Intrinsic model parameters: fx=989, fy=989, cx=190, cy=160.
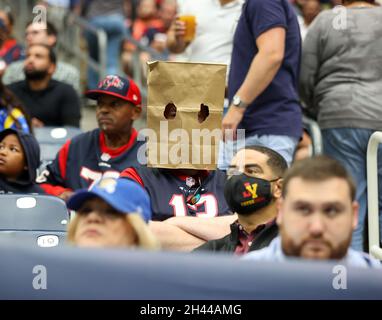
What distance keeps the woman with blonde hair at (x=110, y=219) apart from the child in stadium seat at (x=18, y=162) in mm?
2713

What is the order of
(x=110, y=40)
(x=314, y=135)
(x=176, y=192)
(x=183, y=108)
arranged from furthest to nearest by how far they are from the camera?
(x=110, y=40), (x=314, y=135), (x=176, y=192), (x=183, y=108)

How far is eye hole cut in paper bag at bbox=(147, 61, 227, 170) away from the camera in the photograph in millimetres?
4461

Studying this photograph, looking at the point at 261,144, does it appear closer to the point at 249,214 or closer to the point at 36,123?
the point at 249,214

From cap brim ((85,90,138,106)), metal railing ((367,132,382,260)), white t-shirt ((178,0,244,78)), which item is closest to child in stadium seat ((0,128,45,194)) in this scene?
cap brim ((85,90,138,106))

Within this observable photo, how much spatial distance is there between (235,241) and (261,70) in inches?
59.4

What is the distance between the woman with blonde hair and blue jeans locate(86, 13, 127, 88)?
8.37 m

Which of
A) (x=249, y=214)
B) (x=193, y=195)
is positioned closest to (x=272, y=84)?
(x=193, y=195)

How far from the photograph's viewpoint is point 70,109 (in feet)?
25.8

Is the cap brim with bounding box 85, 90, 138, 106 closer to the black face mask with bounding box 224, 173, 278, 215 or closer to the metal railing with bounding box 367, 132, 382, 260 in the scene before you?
the metal railing with bounding box 367, 132, 382, 260

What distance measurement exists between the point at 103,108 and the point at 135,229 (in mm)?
3145

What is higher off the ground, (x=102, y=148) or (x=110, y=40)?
(x=110, y=40)

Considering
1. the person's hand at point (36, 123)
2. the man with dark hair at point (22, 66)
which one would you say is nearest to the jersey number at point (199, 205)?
the person's hand at point (36, 123)

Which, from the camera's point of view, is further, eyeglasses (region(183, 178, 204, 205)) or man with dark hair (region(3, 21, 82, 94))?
man with dark hair (region(3, 21, 82, 94))

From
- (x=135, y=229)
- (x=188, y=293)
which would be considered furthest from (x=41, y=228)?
(x=188, y=293)
